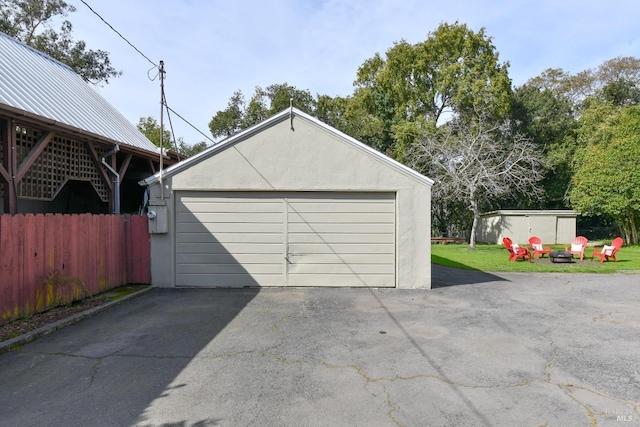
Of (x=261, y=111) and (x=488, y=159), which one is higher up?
(x=261, y=111)

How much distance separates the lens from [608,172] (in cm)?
2117

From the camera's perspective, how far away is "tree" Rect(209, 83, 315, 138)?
32.8 m

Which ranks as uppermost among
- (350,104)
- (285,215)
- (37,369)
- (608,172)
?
(350,104)

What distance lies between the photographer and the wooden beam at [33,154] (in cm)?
730

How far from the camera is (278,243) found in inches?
340

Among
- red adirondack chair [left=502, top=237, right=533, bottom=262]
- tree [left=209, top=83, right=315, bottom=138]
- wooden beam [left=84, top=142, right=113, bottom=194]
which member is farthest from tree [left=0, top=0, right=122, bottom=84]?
red adirondack chair [left=502, top=237, right=533, bottom=262]

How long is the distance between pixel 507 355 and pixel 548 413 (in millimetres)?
1361

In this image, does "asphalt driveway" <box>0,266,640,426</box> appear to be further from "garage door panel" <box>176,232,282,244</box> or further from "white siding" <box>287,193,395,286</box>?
"garage door panel" <box>176,232,282,244</box>

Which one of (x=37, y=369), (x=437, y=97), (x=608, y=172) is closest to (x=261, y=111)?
(x=437, y=97)

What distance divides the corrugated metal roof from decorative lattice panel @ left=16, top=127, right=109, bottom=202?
2.00 ft

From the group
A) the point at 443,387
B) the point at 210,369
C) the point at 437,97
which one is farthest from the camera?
the point at 437,97

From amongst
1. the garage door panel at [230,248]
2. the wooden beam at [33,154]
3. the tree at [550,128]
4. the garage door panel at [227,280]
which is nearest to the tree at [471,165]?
the tree at [550,128]

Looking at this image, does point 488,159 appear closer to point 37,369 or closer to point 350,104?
point 350,104

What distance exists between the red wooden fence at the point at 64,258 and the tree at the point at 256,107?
2518 centimetres
